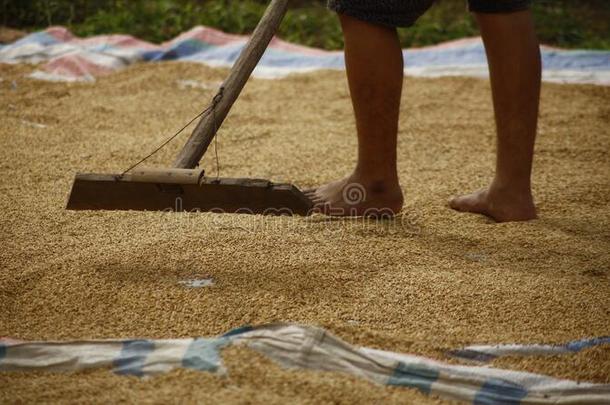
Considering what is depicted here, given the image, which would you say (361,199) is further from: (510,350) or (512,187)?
(510,350)

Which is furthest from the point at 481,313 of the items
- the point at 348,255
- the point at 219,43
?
the point at 219,43

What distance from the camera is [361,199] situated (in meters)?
2.18

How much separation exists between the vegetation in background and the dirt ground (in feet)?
5.07

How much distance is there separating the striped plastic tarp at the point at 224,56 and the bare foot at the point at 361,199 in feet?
5.95

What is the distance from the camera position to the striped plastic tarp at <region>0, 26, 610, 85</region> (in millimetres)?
3838

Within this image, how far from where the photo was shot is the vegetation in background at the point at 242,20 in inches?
185

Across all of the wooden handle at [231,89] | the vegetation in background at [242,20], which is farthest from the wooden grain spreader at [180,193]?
the vegetation in background at [242,20]

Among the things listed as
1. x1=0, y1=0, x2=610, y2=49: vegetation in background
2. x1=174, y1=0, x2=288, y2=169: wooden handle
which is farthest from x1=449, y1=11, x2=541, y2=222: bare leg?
x1=0, y1=0, x2=610, y2=49: vegetation in background

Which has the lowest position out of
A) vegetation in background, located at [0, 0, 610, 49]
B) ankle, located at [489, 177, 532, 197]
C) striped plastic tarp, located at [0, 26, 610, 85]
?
ankle, located at [489, 177, 532, 197]

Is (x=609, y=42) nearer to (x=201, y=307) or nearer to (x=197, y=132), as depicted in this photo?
(x=197, y=132)

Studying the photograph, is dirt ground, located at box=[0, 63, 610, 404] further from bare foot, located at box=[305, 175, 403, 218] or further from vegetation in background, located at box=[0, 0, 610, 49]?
vegetation in background, located at box=[0, 0, 610, 49]

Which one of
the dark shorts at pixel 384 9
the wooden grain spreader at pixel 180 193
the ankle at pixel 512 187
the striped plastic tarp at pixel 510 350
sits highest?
the dark shorts at pixel 384 9

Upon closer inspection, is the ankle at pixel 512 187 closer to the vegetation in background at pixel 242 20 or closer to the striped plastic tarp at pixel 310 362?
the striped plastic tarp at pixel 310 362

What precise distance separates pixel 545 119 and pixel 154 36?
7.73ft
